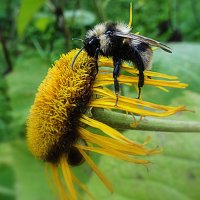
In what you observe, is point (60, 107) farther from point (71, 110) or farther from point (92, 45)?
point (92, 45)

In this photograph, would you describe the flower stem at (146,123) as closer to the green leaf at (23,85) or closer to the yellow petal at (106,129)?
the yellow petal at (106,129)

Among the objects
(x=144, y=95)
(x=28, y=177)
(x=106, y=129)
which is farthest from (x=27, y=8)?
(x=106, y=129)

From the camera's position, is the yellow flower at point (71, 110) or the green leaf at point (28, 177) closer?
the yellow flower at point (71, 110)

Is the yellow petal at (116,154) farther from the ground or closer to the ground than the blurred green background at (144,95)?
farther from the ground

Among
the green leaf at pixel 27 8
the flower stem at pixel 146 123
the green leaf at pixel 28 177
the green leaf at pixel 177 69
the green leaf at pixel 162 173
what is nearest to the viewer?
the flower stem at pixel 146 123

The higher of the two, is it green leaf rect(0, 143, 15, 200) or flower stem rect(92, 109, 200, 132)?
flower stem rect(92, 109, 200, 132)

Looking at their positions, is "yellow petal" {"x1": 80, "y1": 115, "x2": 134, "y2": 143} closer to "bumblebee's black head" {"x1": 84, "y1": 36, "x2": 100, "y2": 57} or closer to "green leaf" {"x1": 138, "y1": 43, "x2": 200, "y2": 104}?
"bumblebee's black head" {"x1": 84, "y1": 36, "x2": 100, "y2": 57}

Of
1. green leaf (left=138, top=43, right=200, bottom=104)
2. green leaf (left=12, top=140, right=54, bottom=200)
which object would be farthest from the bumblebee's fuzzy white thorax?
green leaf (left=12, top=140, right=54, bottom=200)

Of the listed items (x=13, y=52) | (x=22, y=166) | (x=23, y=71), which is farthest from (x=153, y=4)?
(x=22, y=166)

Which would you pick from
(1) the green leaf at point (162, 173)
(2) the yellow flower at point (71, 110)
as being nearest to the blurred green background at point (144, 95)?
(1) the green leaf at point (162, 173)
